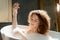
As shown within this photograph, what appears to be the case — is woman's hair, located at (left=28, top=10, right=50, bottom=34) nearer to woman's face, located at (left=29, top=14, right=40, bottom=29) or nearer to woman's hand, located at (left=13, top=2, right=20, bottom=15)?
woman's face, located at (left=29, top=14, right=40, bottom=29)

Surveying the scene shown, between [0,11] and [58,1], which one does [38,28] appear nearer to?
[58,1]

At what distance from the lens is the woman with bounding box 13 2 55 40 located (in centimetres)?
76

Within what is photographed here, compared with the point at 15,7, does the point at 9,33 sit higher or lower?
lower

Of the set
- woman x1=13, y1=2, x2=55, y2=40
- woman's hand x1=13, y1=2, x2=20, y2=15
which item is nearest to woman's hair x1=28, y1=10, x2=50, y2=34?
woman x1=13, y1=2, x2=55, y2=40

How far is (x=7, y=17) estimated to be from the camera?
0.92 m

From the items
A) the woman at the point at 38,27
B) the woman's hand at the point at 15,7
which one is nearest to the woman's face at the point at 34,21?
the woman at the point at 38,27

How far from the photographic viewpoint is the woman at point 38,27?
0.76 metres

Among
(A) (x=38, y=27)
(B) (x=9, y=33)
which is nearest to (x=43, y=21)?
(A) (x=38, y=27)

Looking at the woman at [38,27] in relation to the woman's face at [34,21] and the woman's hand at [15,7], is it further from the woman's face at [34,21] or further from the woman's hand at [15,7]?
the woman's hand at [15,7]

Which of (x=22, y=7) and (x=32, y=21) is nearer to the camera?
(x=32, y=21)

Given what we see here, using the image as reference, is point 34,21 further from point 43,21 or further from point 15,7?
point 15,7

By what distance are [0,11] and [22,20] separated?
16cm

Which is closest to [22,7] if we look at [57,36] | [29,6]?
[29,6]

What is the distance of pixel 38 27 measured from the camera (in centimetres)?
77
